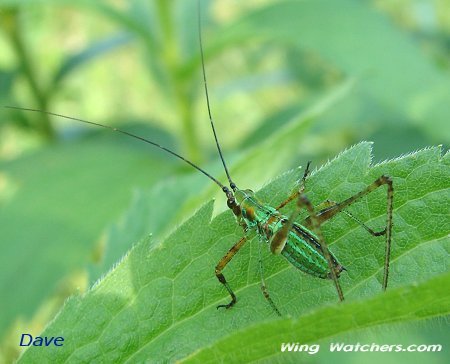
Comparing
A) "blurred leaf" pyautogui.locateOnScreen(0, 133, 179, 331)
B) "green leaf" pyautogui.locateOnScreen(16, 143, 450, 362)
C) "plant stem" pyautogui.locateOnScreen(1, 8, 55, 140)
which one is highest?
"plant stem" pyautogui.locateOnScreen(1, 8, 55, 140)

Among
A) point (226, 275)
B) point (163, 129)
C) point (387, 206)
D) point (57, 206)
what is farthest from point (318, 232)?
point (163, 129)

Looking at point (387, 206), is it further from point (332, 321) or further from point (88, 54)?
point (88, 54)

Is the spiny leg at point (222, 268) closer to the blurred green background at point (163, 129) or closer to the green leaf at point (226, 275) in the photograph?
the green leaf at point (226, 275)

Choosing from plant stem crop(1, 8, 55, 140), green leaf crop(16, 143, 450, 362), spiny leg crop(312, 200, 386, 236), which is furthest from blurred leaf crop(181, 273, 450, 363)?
plant stem crop(1, 8, 55, 140)

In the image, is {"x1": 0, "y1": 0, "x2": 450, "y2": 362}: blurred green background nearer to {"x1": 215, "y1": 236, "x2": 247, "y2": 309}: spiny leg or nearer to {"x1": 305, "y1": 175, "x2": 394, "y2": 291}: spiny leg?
{"x1": 215, "y1": 236, "x2": 247, "y2": 309}: spiny leg

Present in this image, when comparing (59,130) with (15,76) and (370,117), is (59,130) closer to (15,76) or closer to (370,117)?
(15,76)
